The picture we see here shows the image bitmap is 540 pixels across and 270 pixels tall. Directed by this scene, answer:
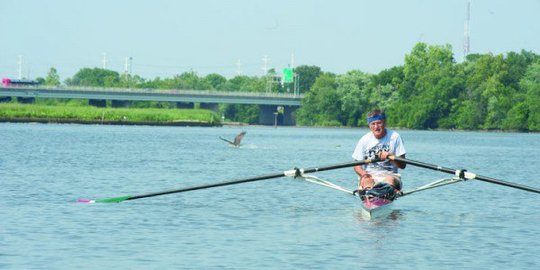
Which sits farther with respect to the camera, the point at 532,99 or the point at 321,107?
the point at 321,107

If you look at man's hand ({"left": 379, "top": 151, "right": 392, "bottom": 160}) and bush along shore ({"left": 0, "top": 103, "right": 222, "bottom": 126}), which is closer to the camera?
man's hand ({"left": 379, "top": 151, "right": 392, "bottom": 160})

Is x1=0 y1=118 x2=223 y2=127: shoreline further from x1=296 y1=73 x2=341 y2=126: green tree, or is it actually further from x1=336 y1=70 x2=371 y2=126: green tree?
x1=336 y1=70 x2=371 y2=126: green tree

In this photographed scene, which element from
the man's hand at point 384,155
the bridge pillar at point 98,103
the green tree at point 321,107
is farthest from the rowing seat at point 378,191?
the bridge pillar at point 98,103

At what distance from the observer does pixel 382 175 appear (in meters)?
24.4

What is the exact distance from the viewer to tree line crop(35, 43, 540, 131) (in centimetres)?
15812

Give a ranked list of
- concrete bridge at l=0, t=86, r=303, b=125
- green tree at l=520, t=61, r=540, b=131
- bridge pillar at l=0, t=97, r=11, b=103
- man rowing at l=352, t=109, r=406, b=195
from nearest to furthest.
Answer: man rowing at l=352, t=109, r=406, b=195, green tree at l=520, t=61, r=540, b=131, concrete bridge at l=0, t=86, r=303, b=125, bridge pillar at l=0, t=97, r=11, b=103

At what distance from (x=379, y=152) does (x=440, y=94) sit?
144921 millimetres

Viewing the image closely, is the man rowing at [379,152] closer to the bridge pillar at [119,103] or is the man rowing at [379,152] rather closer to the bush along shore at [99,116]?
the bush along shore at [99,116]

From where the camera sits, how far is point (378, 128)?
23.7 meters

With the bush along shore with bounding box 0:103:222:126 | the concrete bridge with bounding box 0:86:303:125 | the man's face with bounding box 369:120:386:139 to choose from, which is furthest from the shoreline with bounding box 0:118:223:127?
the man's face with bounding box 369:120:386:139

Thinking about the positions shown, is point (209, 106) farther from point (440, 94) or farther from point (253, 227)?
point (253, 227)

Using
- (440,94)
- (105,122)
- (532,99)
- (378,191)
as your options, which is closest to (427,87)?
(440,94)

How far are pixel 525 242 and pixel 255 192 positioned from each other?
12.6 meters

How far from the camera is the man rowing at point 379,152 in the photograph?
77.7 feet
